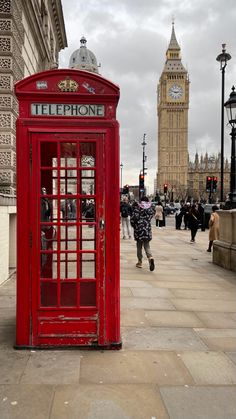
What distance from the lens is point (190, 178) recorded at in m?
144

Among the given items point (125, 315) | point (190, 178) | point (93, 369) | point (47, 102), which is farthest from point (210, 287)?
point (190, 178)

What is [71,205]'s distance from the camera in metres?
4.44

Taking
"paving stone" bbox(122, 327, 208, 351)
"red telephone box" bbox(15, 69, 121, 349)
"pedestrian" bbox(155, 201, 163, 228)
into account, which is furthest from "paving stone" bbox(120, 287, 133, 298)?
"pedestrian" bbox(155, 201, 163, 228)

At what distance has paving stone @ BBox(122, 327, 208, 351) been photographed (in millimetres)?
4488

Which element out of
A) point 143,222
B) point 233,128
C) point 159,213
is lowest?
point 159,213

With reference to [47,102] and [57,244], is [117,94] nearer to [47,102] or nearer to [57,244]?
[47,102]

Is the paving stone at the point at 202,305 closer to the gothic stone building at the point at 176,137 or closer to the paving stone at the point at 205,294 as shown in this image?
the paving stone at the point at 205,294

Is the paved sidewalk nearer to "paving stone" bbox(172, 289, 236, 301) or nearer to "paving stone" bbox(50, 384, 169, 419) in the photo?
"paving stone" bbox(50, 384, 169, 419)

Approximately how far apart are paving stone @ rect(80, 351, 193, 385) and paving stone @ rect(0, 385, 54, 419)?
0.38 meters

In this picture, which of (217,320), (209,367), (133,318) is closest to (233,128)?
(217,320)

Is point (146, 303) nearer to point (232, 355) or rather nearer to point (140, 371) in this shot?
point (232, 355)

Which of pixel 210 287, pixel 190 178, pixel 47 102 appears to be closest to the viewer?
pixel 47 102

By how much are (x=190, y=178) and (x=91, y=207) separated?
142 m

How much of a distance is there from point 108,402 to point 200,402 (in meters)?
0.70
